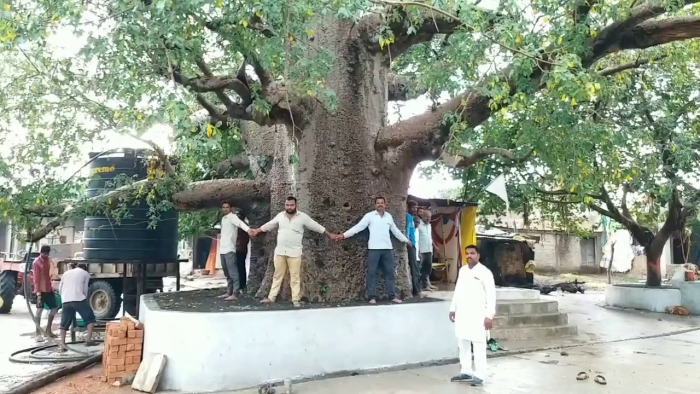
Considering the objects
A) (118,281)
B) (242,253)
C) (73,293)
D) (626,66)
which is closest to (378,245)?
(242,253)

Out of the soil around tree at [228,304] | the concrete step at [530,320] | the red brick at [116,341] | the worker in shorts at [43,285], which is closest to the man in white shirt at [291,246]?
the soil around tree at [228,304]

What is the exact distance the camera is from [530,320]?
979 cm

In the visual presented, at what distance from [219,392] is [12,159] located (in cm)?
452

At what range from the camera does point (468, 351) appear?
6.27 metres

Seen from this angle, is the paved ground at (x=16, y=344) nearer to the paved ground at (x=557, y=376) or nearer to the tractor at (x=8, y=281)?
the tractor at (x=8, y=281)

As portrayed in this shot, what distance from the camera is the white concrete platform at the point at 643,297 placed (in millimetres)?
13977

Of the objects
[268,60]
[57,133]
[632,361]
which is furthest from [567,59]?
[57,133]

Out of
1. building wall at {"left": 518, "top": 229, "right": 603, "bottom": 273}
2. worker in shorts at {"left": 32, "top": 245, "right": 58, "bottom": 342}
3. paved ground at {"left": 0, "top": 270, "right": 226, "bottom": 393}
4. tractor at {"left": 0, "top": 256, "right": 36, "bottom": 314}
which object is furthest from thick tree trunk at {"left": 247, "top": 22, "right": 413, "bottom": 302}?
building wall at {"left": 518, "top": 229, "right": 603, "bottom": 273}

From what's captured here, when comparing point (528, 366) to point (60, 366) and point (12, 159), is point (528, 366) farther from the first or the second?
point (12, 159)

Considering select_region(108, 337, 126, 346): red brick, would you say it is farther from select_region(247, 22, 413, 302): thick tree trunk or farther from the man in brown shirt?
the man in brown shirt

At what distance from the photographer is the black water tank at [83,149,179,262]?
10.4 meters

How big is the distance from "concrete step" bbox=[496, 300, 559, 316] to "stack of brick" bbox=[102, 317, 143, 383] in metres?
5.81

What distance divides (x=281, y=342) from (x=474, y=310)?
7.08 ft

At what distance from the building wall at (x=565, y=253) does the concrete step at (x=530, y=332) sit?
52.5ft
